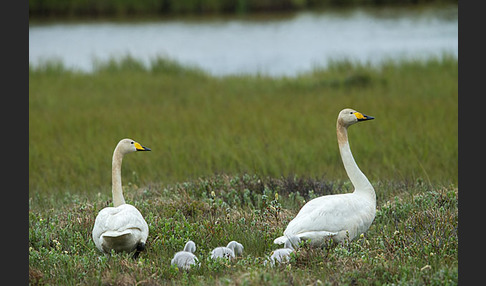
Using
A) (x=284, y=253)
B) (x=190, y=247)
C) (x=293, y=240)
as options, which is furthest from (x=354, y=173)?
(x=190, y=247)

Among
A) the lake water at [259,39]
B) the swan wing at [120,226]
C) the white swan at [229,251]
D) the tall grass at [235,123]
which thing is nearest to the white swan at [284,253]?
the white swan at [229,251]

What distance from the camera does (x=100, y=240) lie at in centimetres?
590

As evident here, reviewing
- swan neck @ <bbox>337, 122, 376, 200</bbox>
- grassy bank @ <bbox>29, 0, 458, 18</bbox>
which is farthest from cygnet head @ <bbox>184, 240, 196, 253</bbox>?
grassy bank @ <bbox>29, 0, 458, 18</bbox>

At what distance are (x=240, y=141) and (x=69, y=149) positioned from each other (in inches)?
126

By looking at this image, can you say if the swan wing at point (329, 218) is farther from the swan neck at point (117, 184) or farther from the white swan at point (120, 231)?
the swan neck at point (117, 184)

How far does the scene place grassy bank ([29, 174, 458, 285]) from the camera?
17.4 feet

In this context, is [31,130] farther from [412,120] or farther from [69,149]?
→ [412,120]

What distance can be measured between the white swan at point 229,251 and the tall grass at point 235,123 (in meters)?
3.13

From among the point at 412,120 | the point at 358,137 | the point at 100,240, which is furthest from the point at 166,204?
the point at 412,120

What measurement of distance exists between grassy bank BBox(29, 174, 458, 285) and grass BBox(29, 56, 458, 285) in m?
0.02

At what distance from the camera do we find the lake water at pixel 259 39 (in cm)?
2553

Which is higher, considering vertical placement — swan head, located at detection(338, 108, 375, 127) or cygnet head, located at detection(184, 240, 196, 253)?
swan head, located at detection(338, 108, 375, 127)

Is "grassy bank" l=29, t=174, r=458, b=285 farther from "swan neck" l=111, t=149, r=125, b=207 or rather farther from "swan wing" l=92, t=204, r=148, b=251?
"swan neck" l=111, t=149, r=125, b=207

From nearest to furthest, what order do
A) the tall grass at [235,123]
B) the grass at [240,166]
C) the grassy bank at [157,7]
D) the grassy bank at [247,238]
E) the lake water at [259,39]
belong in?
the grassy bank at [247,238], the grass at [240,166], the tall grass at [235,123], the lake water at [259,39], the grassy bank at [157,7]
